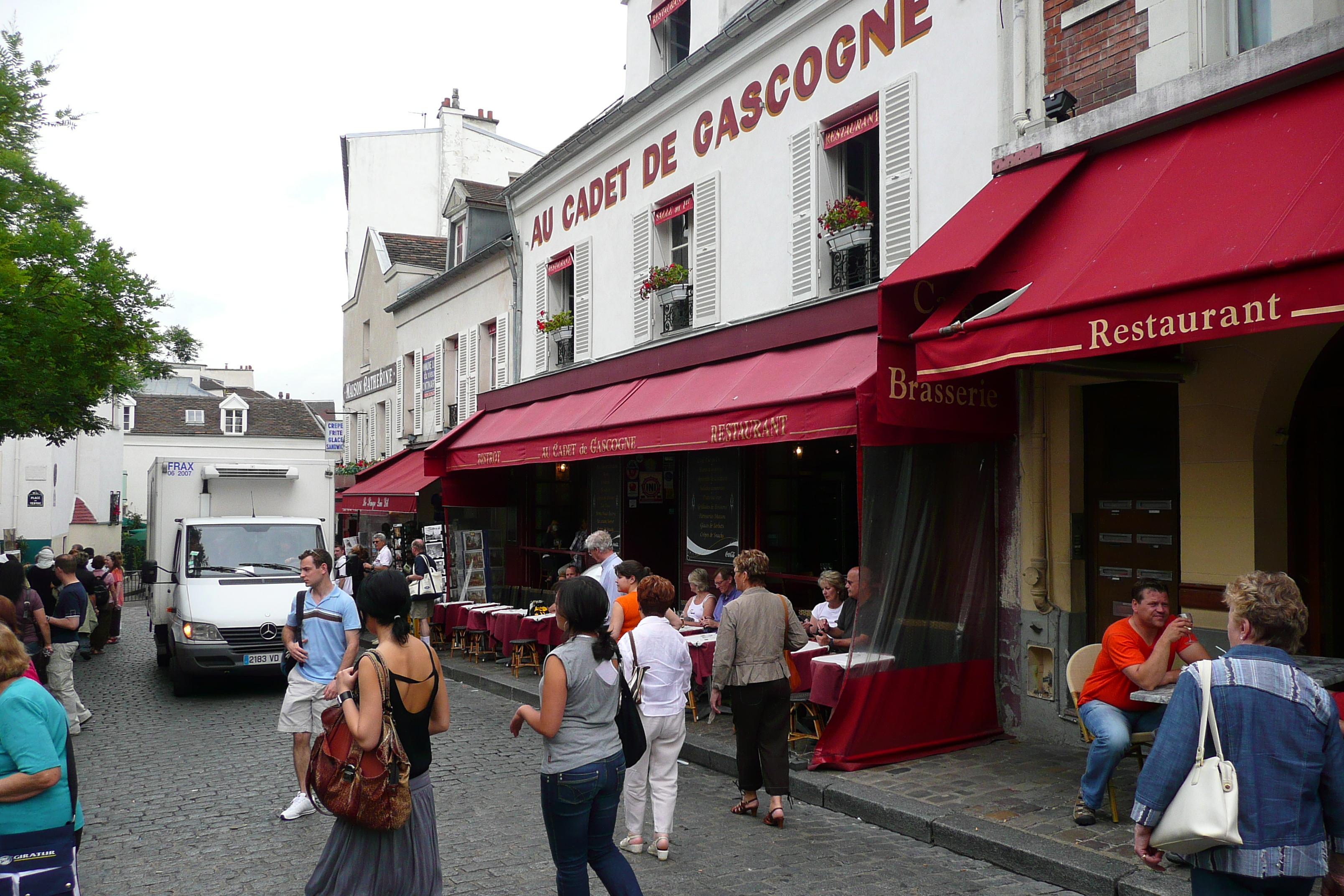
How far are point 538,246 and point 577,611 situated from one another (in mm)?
12526

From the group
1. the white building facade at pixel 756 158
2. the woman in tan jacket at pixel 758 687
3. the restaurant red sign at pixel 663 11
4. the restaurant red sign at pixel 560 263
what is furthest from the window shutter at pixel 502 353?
the woman in tan jacket at pixel 758 687

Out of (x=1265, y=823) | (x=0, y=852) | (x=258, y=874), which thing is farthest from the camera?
(x=258, y=874)

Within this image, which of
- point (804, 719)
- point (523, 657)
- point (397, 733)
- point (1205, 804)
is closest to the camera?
point (1205, 804)

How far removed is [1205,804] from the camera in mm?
2842

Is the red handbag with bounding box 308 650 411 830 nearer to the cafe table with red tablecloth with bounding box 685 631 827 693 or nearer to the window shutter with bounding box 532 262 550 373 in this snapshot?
the cafe table with red tablecloth with bounding box 685 631 827 693

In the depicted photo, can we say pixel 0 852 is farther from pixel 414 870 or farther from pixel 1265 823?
pixel 1265 823

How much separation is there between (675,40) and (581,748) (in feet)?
36.9

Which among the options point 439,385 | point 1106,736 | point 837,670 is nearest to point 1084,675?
point 1106,736

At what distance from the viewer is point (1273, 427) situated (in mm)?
6367

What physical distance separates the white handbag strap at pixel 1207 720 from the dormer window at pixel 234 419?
47831 mm

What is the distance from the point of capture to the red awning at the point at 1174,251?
4.80 m

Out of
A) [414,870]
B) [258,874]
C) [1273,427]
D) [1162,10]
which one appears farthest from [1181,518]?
[258,874]

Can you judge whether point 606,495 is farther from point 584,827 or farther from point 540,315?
point 584,827

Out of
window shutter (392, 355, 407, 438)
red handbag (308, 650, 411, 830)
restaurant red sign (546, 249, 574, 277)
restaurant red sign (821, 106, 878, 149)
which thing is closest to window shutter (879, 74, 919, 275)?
restaurant red sign (821, 106, 878, 149)
